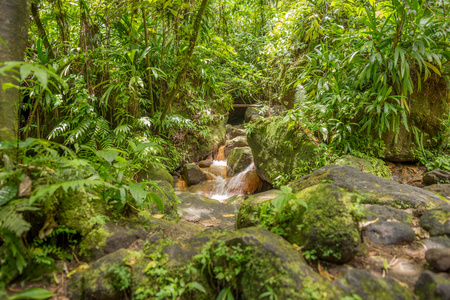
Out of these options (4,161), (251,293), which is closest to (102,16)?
(4,161)

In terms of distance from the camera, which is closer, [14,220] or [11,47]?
[14,220]

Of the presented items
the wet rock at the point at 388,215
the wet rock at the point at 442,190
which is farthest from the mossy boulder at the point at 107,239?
the wet rock at the point at 442,190

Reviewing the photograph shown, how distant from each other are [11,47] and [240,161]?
551 cm

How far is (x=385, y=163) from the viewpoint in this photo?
13.4 feet

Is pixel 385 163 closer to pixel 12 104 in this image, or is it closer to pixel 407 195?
pixel 407 195

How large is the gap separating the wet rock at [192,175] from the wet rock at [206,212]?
1.35 m

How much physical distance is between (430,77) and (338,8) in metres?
2.76

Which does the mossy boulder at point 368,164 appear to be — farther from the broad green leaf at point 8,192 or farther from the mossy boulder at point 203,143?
the mossy boulder at point 203,143

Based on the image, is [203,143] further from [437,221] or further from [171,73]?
[437,221]

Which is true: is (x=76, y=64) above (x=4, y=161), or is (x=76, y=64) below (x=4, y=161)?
above

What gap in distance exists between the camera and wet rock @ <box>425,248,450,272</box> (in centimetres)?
122

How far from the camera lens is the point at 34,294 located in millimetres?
1185

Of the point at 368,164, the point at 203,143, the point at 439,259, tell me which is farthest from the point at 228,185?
the point at 439,259

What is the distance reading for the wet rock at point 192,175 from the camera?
6.28m
